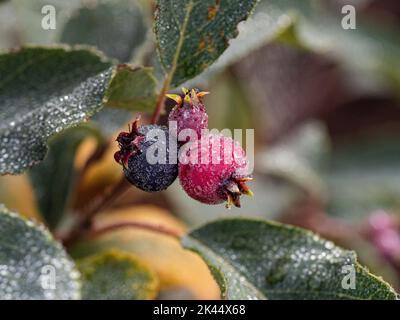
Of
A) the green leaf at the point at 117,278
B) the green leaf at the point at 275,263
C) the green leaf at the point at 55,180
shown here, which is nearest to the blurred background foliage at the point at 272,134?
the green leaf at the point at 55,180

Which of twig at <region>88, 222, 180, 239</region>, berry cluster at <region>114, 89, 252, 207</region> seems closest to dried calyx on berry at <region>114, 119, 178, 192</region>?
berry cluster at <region>114, 89, 252, 207</region>

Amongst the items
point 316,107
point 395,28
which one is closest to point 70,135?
point 395,28

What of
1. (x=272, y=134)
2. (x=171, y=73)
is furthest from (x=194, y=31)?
(x=272, y=134)

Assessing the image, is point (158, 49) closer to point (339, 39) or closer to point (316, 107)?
point (339, 39)

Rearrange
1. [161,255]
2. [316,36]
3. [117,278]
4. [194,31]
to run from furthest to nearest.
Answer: [316,36] < [161,255] < [117,278] < [194,31]

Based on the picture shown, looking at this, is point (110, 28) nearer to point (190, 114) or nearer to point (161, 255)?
point (161, 255)

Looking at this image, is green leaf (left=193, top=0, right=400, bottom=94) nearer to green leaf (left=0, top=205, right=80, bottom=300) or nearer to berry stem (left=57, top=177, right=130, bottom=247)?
berry stem (left=57, top=177, right=130, bottom=247)

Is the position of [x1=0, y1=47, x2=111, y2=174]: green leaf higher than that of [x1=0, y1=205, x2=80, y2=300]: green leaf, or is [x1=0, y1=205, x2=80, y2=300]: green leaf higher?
[x1=0, y1=47, x2=111, y2=174]: green leaf

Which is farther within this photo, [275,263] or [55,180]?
[55,180]
